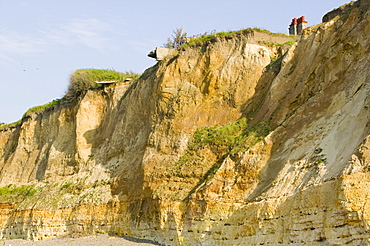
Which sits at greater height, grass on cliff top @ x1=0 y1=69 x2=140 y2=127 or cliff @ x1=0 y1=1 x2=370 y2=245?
grass on cliff top @ x1=0 y1=69 x2=140 y2=127

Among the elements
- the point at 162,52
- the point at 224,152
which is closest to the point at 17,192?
the point at 162,52

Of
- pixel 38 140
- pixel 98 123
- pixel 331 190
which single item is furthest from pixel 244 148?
pixel 38 140

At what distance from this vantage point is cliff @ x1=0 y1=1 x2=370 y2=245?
56.2ft

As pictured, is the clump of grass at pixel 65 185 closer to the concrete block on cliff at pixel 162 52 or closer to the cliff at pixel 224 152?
the cliff at pixel 224 152

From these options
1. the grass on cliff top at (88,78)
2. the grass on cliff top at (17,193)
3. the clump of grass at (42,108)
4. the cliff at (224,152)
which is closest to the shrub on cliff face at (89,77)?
the grass on cliff top at (88,78)

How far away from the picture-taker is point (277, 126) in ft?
73.1

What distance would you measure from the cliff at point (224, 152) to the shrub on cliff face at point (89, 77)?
103 cm

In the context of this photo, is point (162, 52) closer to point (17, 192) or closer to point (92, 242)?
point (92, 242)

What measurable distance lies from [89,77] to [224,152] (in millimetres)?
16245

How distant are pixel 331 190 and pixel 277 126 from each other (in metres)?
6.56

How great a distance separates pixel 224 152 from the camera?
24.1 m

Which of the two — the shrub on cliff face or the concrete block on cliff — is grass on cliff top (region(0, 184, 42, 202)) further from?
the concrete block on cliff

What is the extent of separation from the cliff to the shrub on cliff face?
3.38 feet

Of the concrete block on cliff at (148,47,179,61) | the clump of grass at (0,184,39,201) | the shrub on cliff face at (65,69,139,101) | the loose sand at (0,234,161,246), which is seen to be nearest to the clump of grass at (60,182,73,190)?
the clump of grass at (0,184,39,201)
